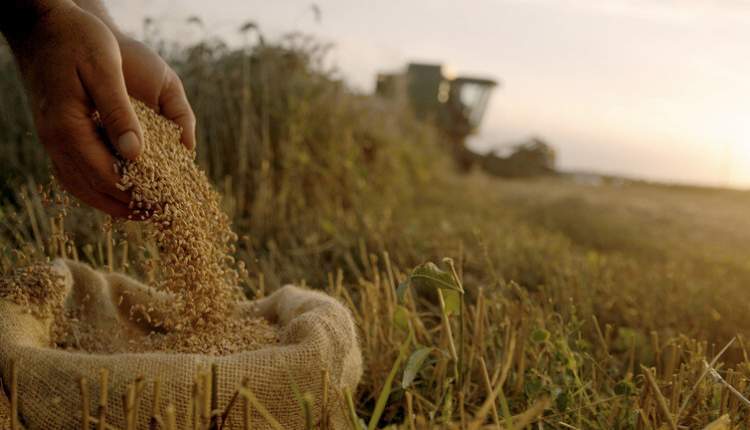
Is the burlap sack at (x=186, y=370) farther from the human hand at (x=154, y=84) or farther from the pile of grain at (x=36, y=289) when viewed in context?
the human hand at (x=154, y=84)

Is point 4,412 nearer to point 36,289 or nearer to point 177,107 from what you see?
point 36,289

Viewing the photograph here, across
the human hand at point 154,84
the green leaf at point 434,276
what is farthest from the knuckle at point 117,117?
the green leaf at point 434,276

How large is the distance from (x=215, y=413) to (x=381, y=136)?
4070 millimetres

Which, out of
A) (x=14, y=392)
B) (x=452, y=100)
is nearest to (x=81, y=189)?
(x=14, y=392)

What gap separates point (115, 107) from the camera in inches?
57.4

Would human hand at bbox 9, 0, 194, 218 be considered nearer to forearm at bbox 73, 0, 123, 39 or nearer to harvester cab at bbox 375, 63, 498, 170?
forearm at bbox 73, 0, 123, 39

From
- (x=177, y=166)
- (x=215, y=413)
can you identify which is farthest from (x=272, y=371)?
(x=177, y=166)

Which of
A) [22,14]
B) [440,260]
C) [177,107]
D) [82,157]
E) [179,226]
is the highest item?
[22,14]

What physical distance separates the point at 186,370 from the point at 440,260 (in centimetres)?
185

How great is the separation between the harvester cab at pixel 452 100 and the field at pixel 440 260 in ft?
14.4

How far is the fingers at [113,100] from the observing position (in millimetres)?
1447

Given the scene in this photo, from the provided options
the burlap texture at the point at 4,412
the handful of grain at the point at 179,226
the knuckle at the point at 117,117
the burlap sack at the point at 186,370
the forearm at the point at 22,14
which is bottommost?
the burlap texture at the point at 4,412

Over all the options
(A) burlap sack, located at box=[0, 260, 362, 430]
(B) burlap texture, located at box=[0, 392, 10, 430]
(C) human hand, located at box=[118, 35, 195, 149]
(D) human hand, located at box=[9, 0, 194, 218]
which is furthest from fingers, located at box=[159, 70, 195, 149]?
(B) burlap texture, located at box=[0, 392, 10, 430]

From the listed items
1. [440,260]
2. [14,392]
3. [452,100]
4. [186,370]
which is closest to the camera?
[14,392]
